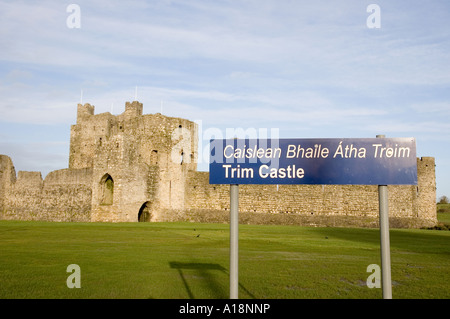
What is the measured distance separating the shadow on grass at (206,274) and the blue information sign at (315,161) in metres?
2.42

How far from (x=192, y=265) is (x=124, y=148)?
19253 millimetres

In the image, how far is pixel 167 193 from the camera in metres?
30.2

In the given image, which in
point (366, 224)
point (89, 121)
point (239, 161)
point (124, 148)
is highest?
point (89, 121)

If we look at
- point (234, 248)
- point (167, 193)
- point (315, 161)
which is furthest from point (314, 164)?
point (167, 193)

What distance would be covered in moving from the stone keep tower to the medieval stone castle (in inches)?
2.7

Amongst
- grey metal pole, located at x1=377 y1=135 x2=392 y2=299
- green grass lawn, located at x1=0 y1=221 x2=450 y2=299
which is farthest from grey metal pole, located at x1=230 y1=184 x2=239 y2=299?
green grass lawn, located at x1=0 y1=221 x2=450 y2=299

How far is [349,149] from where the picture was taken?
15.2 feet

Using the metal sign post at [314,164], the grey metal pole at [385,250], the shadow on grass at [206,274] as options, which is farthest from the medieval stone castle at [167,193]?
the grey metal pole at [385,250]

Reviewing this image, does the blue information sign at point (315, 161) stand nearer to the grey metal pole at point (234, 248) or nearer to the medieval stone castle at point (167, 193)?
the grey metal pole at point (234, 248)

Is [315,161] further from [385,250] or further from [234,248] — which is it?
[234,248]

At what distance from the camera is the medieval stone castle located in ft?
86.8

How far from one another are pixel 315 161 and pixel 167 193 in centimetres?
2619
